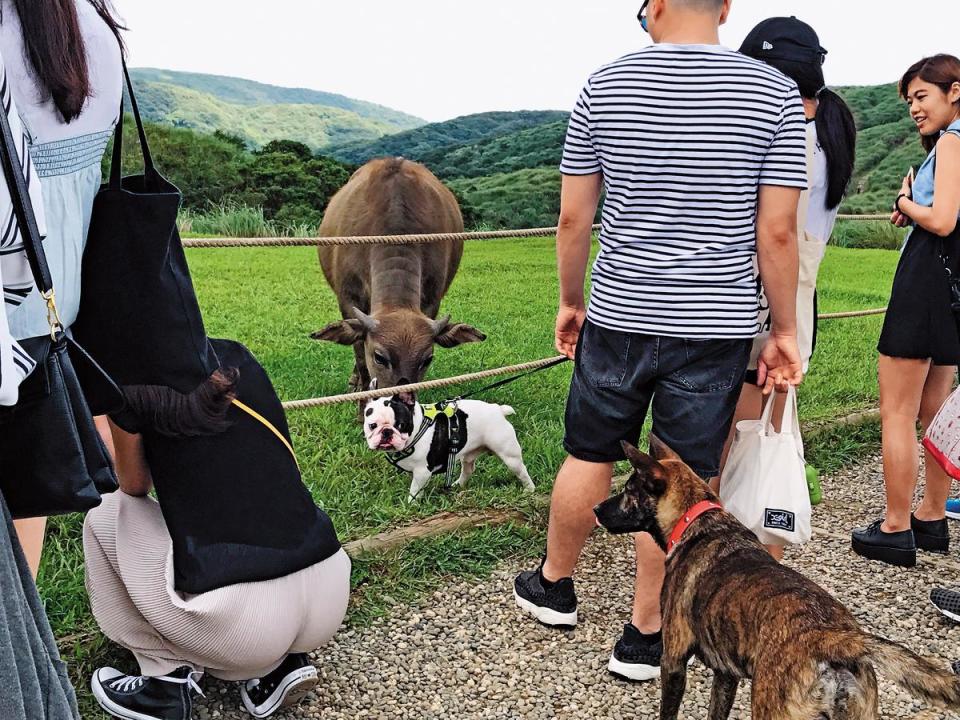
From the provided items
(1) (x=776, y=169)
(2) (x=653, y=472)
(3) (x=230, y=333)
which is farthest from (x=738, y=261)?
(3) (x=230, y=333)

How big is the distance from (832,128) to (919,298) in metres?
1.02

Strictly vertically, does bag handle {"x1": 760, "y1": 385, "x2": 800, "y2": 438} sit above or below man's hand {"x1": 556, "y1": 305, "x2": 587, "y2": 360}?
below

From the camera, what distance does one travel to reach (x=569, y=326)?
2.98 m

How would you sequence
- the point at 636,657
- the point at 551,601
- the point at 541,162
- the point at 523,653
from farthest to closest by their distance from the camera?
the point at 541,162 < the point at 551,601 < the point at 523,653 < the point at 636,657

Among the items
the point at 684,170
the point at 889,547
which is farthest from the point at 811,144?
the point at 889,547

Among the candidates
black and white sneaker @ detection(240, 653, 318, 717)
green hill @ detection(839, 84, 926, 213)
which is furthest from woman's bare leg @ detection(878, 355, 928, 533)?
green hill @ detection(839, 84, 926, 213)

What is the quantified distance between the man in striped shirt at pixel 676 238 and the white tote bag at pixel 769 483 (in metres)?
0.18

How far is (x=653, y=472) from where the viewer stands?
102 inches

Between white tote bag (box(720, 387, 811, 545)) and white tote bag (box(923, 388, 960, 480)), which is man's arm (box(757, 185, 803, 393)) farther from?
white tote bag (box(923, 388, 960, 480))

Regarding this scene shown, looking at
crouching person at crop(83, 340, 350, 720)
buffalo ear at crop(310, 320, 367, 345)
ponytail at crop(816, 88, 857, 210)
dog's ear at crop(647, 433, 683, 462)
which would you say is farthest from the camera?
buffalo ear at crop(310, 320, 367, 345)

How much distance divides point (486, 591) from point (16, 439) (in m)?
2.26

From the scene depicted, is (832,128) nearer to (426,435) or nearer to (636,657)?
(636,657)

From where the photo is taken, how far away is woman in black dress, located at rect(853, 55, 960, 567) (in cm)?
348

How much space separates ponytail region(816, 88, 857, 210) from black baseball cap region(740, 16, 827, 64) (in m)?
0.17
